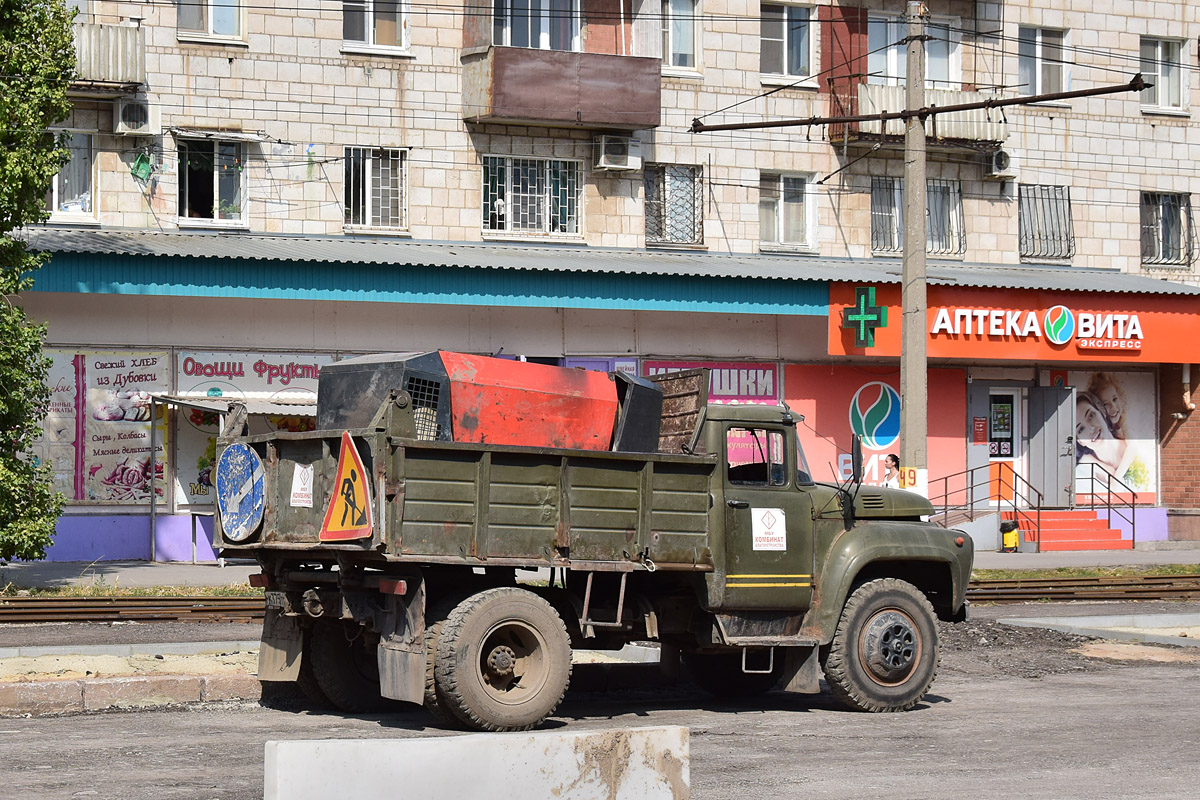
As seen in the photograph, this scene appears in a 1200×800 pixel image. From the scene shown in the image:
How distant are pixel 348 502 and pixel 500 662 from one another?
1.41m

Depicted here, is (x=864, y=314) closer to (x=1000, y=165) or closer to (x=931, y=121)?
(x=931, y=121)

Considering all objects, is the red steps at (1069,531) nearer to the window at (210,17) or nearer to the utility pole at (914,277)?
the utility pole at (914,277)

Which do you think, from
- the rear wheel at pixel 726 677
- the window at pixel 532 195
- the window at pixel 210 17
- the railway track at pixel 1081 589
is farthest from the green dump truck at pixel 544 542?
the window at pixel 210 17

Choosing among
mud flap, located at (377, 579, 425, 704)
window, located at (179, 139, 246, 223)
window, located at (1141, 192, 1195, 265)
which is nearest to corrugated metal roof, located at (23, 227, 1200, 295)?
window, located at (179, 139, 246, 223)

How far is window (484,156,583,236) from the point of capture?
91.8ft

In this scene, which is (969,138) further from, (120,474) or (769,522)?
(769,522)

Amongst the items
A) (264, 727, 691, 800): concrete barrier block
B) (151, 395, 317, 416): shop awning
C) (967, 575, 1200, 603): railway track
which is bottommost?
(967, 575, 1200, 603): railway track

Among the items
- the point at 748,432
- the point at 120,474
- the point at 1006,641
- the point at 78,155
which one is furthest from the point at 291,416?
the point at 748,432

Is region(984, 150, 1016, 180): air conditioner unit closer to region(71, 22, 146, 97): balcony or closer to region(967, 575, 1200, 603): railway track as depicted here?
region(967, 575, 1200, 603): railway track

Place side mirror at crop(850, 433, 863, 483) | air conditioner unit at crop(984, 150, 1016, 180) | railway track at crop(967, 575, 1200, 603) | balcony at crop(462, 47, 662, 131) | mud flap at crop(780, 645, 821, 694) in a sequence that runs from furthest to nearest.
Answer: air conditioner unit at crop(984, 150, 1016, 180)
balcony at crop(462, 47, 662, 131)
railway track at crop(967, 575, 1200, 603)
mud flap at crop(780, 645, 821, 694)
side mirror at crop(850, 433, 863, 483)

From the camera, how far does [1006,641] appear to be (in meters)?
15.6

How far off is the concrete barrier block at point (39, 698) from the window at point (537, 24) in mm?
18826

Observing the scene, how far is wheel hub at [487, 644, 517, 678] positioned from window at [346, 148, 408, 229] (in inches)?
721

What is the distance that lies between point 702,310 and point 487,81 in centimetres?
549
